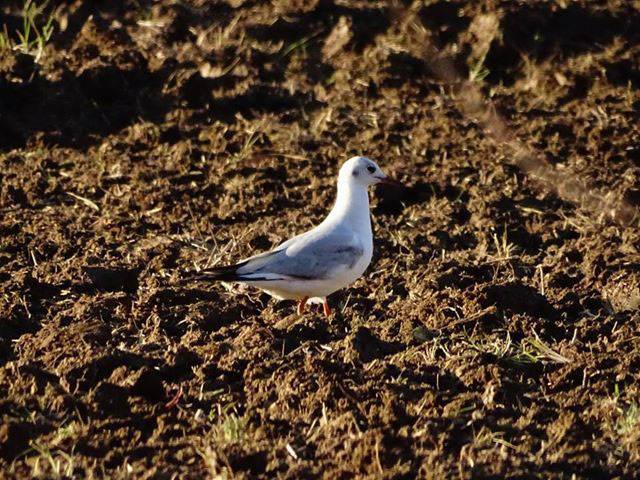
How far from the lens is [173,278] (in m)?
7.20

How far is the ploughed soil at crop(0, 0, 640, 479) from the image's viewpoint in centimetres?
530

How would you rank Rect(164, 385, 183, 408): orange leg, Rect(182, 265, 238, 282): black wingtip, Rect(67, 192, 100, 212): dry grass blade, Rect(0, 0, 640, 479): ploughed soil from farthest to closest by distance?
Rect(67, 192, 100, 212): dry grass blade, Rect(182, 265, 238, 282): black wingtip, Rect(164, 385, 183, 408): orange leg, Rect(0, 0, 640, 479): ploughed soil

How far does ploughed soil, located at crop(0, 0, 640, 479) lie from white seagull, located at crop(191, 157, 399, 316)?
0.19 meters

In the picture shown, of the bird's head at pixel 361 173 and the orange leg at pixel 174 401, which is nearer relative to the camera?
the orange leg at pixel 174 401

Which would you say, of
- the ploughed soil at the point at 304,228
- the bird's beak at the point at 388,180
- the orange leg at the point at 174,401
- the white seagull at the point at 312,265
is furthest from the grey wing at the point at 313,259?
the orange leg at the point at 174,401

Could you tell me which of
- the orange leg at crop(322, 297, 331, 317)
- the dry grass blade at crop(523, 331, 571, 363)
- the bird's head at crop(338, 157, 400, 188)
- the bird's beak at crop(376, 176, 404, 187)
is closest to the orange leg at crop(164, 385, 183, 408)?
the orange leg at crop(322, 297, 331, 317)

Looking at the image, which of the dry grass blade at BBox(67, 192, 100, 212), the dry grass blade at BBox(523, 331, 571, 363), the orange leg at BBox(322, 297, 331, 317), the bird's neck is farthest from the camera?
the dry grass blade at BBox(67, 192, 100, 212)

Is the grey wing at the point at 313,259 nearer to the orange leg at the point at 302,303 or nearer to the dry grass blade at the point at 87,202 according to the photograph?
the orange leg at the point at 302,303

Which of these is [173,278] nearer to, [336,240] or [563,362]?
[336,240]

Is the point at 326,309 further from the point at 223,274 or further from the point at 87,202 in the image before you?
the point at 87,202

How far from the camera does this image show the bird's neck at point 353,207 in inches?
284

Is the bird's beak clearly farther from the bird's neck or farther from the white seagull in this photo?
the white seagull

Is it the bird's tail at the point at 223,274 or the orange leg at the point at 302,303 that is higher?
the bird's tail at the point at 223,274

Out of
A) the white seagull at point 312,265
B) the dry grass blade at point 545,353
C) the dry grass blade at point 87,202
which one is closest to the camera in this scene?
the dry grass blade at point 545,353
